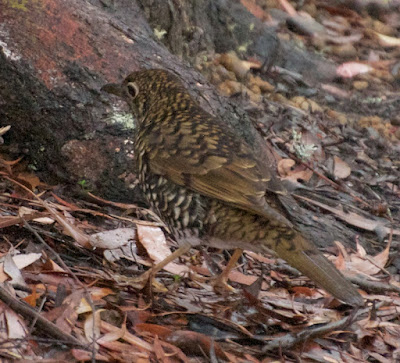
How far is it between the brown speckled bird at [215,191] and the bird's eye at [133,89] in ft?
0.95

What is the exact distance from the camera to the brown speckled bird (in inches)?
138

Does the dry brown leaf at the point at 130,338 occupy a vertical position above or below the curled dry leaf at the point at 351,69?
below

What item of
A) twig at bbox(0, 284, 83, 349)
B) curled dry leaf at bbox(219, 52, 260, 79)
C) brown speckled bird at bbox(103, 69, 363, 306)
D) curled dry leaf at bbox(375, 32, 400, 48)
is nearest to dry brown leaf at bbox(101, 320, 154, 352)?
twig at bbox(0, 284, 83, 349)

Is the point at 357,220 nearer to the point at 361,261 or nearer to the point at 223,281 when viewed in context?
the point at 361,261

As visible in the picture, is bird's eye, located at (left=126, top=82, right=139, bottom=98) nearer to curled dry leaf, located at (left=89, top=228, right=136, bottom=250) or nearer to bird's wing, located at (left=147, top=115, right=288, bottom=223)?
bird's wing, located at (left=147, top=115, right=288, bottom=223)

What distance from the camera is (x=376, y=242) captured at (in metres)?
5.29

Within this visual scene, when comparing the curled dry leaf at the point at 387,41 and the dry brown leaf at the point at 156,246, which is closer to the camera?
the dry brown leaf at the point at 156,246

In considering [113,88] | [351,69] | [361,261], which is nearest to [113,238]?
[113,88]

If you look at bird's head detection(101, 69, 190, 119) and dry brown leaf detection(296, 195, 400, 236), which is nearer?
bird's head detection(101, 69, 190, 119)

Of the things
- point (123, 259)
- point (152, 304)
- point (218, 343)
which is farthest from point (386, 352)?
point (123, 259)

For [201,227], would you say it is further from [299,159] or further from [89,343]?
[299,159]

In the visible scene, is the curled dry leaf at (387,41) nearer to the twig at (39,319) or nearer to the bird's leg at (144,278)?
the bird's leg at (144,278)

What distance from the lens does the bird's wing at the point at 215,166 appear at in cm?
357

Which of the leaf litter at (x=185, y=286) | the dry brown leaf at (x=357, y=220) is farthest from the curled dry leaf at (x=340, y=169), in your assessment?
the dry brown leaf at (x=357, y=220)
